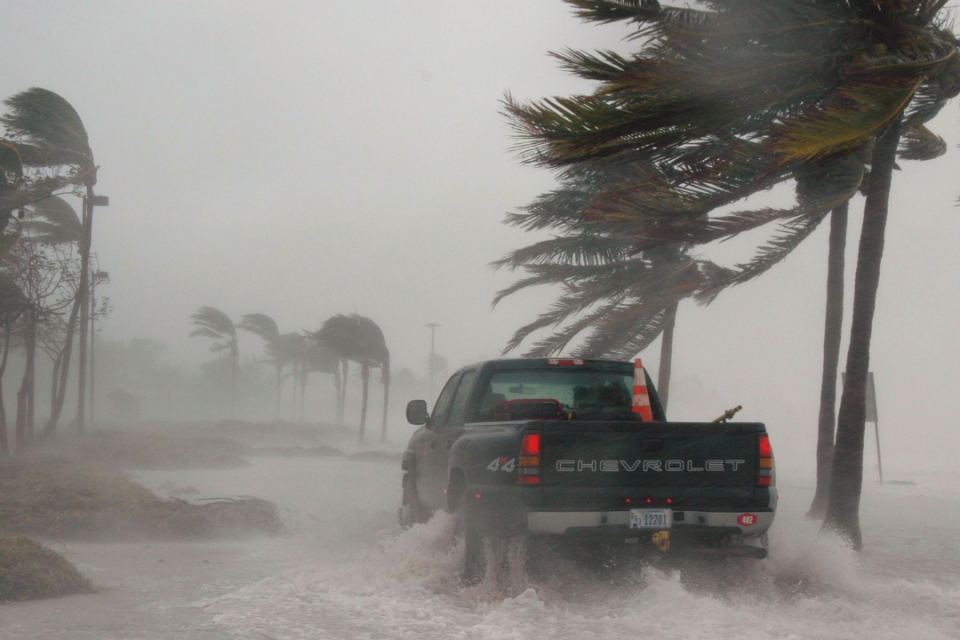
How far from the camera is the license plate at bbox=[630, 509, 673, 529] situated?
6.23 meters

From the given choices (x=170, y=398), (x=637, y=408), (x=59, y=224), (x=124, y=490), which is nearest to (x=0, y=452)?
(x=59, y=224)

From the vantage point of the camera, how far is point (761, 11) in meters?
→ 9.34

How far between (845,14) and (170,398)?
408 ft

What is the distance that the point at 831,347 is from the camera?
13773mm

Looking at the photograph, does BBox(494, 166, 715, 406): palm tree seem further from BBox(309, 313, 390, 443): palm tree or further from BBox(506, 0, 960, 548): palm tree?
BBox(309, 313, 390, 443): palm tree

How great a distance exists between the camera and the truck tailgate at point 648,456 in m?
6.22

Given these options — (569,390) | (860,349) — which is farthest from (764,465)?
(860,349)

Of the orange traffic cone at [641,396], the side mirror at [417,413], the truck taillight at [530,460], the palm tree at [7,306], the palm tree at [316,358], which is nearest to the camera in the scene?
the truck taillight at [530,460]

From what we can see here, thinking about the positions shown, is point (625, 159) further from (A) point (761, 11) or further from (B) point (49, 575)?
(B) point (49, 575)

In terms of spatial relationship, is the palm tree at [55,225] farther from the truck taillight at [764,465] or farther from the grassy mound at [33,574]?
the truck taillight at [764,465]

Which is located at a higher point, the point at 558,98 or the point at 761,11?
the point at 761,11

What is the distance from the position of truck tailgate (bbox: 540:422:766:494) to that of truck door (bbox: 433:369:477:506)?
1679mm

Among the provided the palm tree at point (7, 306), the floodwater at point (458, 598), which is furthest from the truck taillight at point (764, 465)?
the palm tree at point (7, 306)

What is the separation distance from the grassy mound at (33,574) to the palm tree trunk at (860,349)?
778cm
